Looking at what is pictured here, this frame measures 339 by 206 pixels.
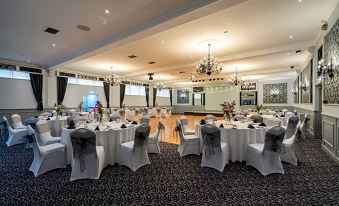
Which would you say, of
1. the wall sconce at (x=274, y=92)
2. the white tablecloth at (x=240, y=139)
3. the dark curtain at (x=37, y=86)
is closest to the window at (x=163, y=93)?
the wall sconce at (x=274, y=92)

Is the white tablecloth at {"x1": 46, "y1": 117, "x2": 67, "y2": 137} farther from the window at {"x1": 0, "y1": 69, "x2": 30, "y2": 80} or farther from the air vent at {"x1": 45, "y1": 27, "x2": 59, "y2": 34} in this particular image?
→ the window at {"x1": 0, "y1": 69, "x2": 30, "y2": 80}

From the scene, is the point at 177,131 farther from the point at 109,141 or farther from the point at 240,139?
the point at 109,141

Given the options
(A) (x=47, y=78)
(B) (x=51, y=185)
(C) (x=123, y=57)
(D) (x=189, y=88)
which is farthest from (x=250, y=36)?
(D) (x=189, y=88)

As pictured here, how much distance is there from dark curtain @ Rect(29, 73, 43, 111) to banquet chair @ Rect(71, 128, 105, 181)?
8198 mm

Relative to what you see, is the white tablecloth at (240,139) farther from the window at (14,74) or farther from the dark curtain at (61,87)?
the window at (14,74)

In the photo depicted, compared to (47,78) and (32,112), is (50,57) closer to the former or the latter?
(47,78)

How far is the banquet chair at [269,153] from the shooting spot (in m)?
3.20

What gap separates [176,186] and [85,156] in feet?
5.61

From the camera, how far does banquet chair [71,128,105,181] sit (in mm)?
3008

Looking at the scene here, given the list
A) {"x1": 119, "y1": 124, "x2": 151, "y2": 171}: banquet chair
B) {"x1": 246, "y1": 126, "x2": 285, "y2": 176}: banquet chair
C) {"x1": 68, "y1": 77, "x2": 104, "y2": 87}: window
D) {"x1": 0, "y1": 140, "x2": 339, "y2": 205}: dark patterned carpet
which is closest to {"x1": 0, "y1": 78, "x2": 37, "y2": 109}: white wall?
{"x1": 68, "y1": 77, "x2": 104, "y2": 87}: window

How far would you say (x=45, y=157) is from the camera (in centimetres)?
343

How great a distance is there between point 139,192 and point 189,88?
1806 centimetres

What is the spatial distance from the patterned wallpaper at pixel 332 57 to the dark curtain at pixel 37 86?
1210 centimetres

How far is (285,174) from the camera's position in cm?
338
